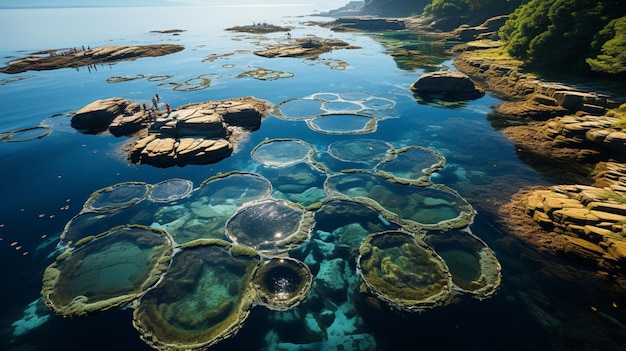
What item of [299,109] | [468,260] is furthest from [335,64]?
[468,260]

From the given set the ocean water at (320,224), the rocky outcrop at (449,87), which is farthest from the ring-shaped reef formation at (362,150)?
the rocky outcrop at (449,87)

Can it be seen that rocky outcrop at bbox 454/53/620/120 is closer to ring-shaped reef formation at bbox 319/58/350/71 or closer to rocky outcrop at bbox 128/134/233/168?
ring-shaped reef formation at bbox 319/58/350/71

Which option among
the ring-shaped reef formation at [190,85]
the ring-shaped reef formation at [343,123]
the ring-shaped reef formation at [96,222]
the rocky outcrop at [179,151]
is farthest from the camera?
the ring-shaped reef formation at [190,85]

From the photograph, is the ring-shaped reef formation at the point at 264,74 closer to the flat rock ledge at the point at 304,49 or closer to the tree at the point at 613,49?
the flat rock ledge at the point at 304,49

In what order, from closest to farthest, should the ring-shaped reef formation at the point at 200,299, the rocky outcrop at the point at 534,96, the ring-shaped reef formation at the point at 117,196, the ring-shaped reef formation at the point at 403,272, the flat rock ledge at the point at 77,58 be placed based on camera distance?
1. the ring-shaped reef formation at the point at 200,299
2. the ring-shaped reef formation at the point at 403,272
3. the ring-shaped reef formation at the point at 117,196
4. the rocky outcrop at the point at 534,96
5. the flat rock ledge at the point at 77,58

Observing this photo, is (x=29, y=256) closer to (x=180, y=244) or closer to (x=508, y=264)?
(x=180, y=244)

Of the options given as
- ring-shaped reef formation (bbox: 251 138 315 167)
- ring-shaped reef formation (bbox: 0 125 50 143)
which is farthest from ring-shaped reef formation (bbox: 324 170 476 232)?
ring-shaped reef formation (bbox: 0 125 50 143)
